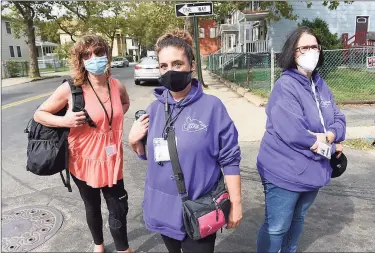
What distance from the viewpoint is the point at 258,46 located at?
19.4 metres

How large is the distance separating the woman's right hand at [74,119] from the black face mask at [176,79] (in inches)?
31.0

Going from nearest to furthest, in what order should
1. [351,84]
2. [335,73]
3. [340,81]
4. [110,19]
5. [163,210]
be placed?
1. [163,210]
2. [351,84]
3. [340,81]
4. [335,73]
5. [110,19]

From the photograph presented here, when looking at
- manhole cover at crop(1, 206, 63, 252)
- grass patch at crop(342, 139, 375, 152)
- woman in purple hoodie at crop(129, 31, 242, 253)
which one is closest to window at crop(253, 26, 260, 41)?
grass patch at crop(342, 139, 375, 152)

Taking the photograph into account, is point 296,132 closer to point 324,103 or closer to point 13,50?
point 324,103

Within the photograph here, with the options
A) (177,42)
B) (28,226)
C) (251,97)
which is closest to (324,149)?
(177,42)

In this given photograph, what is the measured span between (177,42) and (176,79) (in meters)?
0.20

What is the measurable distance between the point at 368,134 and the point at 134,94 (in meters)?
8.40

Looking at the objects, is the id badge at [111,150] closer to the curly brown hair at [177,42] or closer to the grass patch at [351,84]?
the curly brown hair at [177,42]

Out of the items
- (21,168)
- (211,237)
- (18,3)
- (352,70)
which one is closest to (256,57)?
(352,70)

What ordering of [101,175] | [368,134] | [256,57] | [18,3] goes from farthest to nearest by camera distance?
[18,3]
[256,57]
[368,134]
[101,175]

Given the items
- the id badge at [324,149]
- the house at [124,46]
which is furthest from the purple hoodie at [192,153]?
the house at [124,46]

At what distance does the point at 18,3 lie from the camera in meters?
21.8

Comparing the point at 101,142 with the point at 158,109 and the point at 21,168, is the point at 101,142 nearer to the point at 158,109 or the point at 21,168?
the point at 158,109

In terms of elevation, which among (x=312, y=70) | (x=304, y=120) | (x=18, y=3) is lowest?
(x=304, y=120)
